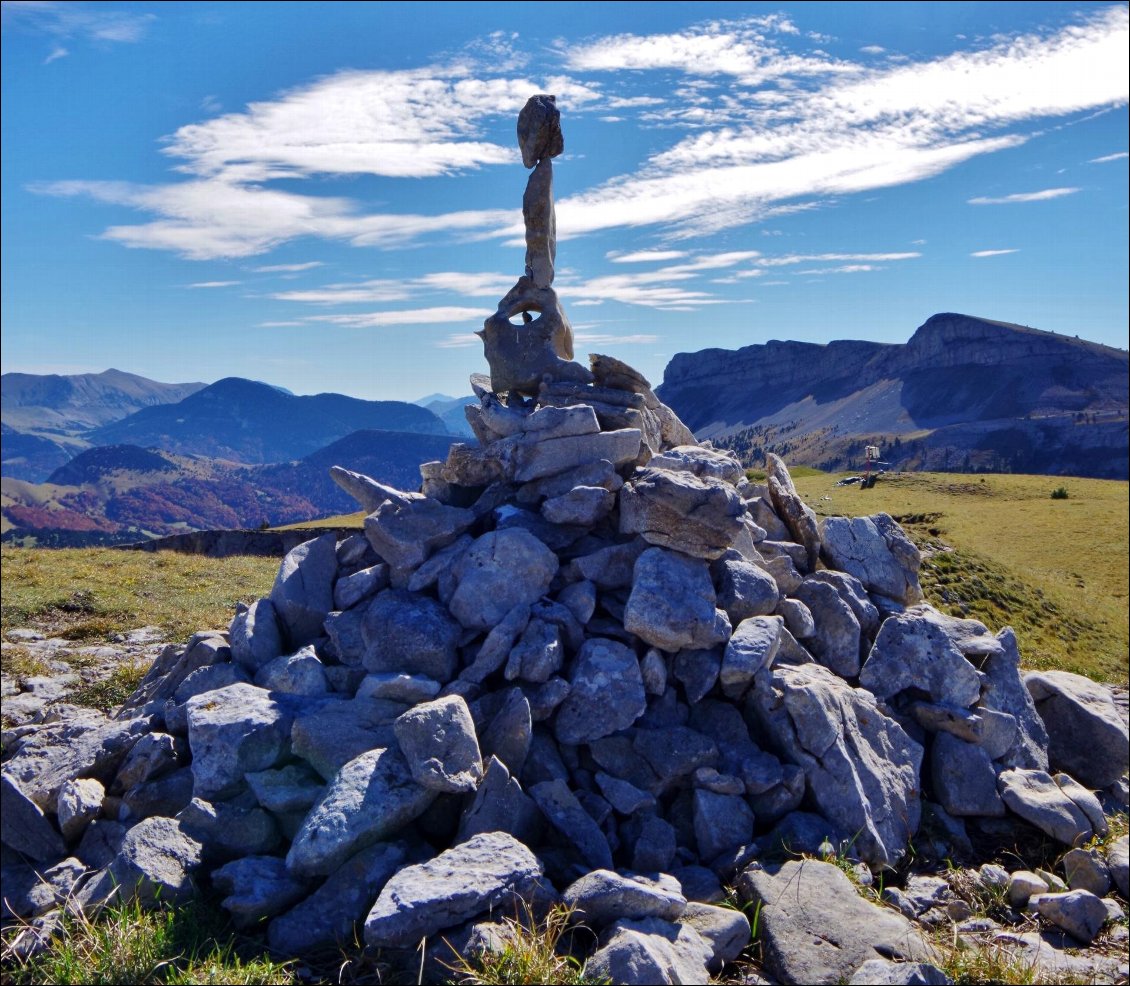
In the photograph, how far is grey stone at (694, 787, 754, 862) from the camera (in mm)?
11258

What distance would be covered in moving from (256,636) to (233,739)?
9.59 feet

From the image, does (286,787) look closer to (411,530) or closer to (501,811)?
(501,811)

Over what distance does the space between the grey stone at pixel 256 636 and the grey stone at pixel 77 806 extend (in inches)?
115

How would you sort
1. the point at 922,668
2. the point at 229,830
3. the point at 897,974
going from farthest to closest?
the point at 922,668, the point at 229,830, the point at 897,974

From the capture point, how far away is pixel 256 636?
1443 centimetres

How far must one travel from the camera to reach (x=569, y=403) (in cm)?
1762

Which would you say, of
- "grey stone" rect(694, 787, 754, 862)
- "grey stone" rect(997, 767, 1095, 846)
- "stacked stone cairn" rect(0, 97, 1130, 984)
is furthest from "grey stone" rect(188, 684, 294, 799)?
"grey stone" rect(997, 767, 1095, 846)

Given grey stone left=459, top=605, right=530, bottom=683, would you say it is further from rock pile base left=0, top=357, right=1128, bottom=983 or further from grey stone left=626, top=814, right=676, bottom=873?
grey stone left=626, top=814, right=676, bottom=873

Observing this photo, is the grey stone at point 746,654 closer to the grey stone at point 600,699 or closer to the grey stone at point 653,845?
the grey stone at point 600,699

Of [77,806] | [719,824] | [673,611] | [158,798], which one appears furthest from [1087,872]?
[77,806]

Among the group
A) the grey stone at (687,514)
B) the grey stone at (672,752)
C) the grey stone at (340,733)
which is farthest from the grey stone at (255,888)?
the grey stone at (687,514)

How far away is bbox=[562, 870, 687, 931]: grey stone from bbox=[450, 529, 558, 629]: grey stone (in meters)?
5.23

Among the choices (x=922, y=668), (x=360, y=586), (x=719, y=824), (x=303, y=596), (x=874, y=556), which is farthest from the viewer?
(x=874, y=556)

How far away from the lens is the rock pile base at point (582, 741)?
964 centimetres
